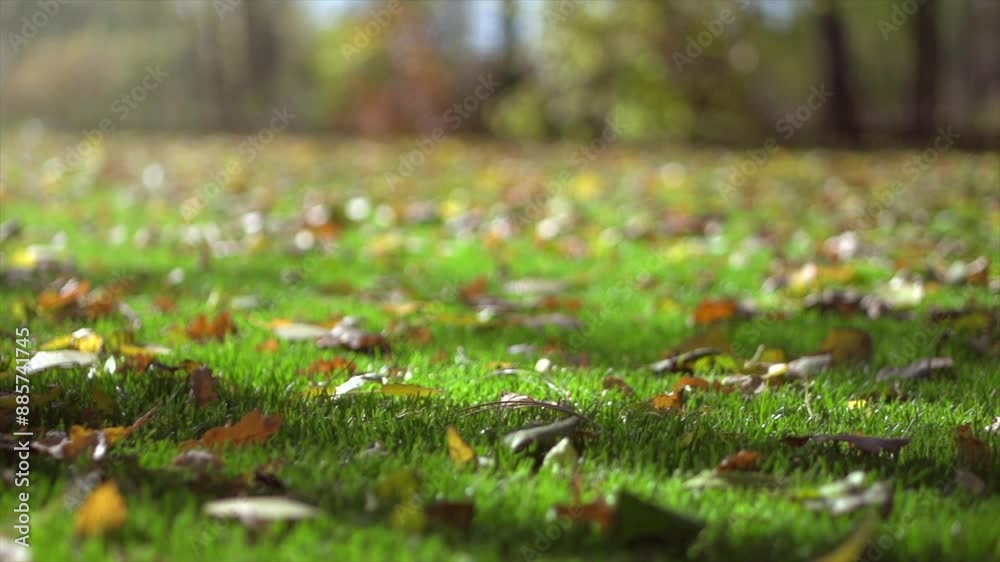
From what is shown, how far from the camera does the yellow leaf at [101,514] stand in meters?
1.69

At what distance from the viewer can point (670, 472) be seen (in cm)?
211

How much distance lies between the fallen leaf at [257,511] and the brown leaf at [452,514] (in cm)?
19

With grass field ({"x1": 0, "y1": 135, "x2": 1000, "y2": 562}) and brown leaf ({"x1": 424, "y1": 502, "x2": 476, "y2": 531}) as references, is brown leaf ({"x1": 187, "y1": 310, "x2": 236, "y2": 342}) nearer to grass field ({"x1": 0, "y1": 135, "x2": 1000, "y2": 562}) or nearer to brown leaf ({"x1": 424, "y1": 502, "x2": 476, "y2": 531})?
grass field ({"x1": 0, "y1": 135, "x2": 1000, "y2": 562})

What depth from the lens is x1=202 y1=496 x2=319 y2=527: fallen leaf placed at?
173 centimetres

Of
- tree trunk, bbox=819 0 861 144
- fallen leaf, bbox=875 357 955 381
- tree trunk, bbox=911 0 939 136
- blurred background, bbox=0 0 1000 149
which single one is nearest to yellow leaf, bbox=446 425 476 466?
fallen leaf, bbox=875 357 955 381

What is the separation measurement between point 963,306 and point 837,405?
61.9 inches

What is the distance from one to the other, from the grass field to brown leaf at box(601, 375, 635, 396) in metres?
0.03

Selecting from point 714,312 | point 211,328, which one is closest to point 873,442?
point 714,312

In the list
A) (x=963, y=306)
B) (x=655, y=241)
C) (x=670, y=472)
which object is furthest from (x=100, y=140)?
(x=670, y=472)

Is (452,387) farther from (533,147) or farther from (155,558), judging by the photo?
(533,147)

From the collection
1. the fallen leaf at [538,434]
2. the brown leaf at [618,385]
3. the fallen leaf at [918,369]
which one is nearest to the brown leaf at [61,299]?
the brown leaf at [618,385]

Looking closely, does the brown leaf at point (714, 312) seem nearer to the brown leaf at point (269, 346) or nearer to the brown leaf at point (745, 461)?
the brown leaf at point (269, 346)

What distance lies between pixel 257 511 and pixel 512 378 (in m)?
1.22

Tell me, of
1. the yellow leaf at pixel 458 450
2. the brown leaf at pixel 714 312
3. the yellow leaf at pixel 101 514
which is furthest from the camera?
the brown leaf at pixel 714 312
